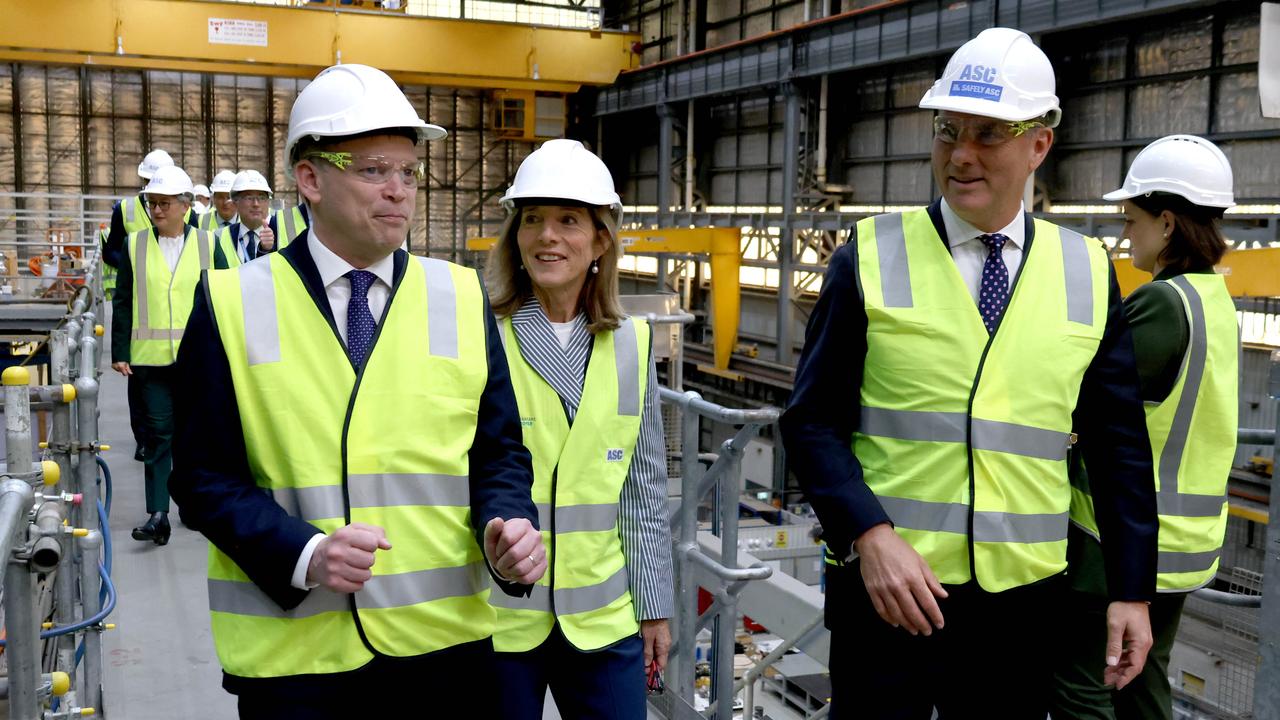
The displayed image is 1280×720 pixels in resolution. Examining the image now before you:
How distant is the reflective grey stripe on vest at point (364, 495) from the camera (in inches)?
75.4

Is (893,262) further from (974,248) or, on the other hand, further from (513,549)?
(513,549)

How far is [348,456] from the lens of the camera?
191 centimetres

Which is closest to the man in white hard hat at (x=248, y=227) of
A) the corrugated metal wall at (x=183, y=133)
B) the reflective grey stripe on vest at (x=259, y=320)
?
the reflective grey stripe on vest at (x=259, y=320)

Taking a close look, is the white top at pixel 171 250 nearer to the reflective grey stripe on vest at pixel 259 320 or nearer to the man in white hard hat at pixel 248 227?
the man in white hard hat at pixel 248 227

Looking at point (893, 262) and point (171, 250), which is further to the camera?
point (171, 250)

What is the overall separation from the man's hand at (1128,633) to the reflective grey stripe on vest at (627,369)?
3.55 ft

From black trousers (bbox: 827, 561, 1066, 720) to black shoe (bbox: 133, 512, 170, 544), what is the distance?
4577mm

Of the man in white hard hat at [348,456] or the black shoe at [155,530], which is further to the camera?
the black shoe at [155,530]

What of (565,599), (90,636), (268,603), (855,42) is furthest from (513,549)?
(855,42)

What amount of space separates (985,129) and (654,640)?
1.34 metres

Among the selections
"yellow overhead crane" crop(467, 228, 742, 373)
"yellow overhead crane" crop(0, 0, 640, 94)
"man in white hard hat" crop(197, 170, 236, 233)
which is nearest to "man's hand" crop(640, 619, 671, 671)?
"man in white hard hat" crop(197, 170, 236, 233)

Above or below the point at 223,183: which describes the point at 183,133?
above

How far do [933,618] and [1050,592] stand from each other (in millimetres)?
335

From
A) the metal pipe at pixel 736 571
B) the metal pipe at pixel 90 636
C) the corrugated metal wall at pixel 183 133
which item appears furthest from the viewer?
the corrugated metal wall at pixel 183 133
